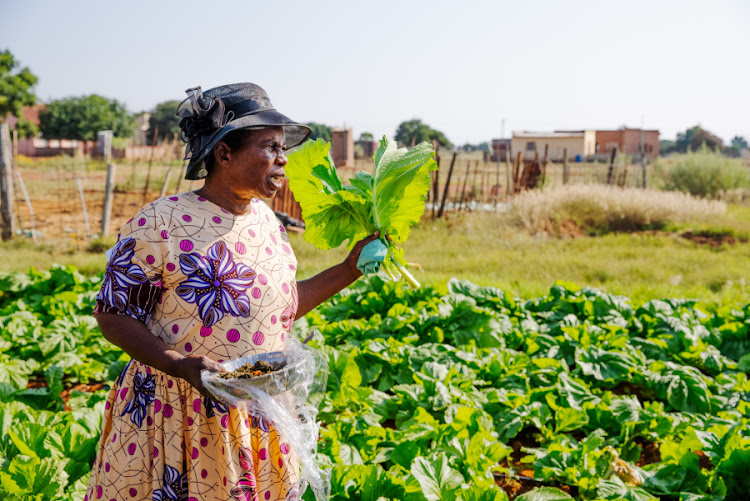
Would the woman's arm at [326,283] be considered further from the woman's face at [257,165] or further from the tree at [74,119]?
the tree at [74,119]

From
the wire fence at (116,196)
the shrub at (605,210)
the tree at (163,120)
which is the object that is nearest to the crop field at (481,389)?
the shrub at (605,210)

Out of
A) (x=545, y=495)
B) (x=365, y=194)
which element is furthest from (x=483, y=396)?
(x=365, y=194)

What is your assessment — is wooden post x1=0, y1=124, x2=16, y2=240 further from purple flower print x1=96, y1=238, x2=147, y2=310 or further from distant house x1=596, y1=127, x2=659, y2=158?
distant house x1=596, y1=127, x2=659, y2=158

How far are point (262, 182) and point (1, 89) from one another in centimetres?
4205

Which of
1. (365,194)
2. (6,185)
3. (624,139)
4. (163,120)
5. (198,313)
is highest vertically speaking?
(163,120)

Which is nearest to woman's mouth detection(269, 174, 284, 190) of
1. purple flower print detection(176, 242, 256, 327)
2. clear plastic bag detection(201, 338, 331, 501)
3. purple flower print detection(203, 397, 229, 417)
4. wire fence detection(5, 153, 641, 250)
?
purple flower print detection(176, 242, 256, 327)

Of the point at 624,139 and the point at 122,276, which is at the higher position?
the point at 624,139

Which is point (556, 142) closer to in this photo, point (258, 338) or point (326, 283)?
point (326, 283)

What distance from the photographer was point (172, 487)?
1.78m

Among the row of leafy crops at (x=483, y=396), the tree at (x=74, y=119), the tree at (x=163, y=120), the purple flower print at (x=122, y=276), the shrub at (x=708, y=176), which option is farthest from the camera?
the tree at (x=163, y=120)

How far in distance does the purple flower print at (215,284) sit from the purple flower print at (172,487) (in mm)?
→ 423

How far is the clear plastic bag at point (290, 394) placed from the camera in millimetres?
1577

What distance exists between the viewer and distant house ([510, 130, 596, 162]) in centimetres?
4062

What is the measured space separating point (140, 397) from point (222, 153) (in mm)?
718
